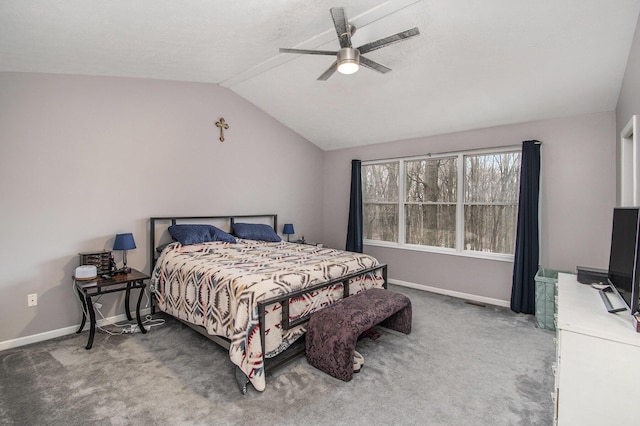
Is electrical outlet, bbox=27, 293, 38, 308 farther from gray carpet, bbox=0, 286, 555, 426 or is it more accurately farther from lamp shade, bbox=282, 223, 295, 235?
lamp shade, bbox=282, 223, 295, 235

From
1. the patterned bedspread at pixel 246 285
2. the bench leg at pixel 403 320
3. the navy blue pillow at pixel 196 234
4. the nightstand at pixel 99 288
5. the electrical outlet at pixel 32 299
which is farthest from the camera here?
the navy blue pillow at pixel 196 234

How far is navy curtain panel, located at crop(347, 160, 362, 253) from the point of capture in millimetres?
5312

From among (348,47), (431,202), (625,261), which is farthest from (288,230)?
(625,261)

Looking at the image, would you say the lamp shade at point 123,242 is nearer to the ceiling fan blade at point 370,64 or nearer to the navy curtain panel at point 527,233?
the ceiling fan blade at point 370,64

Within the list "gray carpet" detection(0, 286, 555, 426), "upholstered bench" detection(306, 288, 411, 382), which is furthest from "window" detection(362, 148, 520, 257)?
"upholstered bench" detection(306, 288, 411, 382)

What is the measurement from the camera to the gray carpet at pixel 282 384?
6.35ft

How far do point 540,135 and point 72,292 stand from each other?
5475mm

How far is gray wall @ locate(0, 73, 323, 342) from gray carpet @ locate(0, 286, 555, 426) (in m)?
0.63

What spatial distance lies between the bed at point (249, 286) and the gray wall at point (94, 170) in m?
0.45

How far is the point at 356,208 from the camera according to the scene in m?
5.33

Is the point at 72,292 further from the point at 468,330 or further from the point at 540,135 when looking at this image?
the point at 540,135

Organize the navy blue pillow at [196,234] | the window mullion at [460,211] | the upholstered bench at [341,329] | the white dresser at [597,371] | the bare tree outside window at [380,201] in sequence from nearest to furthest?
the white dresser at [597,371]
the upholstered bench at [341,329]
the navy blue pillow at [196,234]
the window mullion at [460,211]
the bare tree outside window at [380,201]

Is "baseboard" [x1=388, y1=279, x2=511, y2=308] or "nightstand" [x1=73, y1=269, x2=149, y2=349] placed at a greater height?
"nightstand" [x1=73, y1=269, x2=149, y2=349]

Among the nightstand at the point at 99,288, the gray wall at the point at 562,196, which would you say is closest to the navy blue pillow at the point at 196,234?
the nightstand at the point at 99,288
